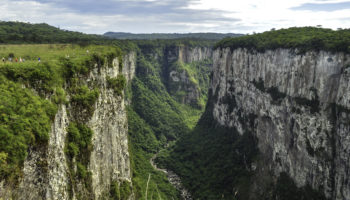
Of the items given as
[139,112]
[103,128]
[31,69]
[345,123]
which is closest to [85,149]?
[103,128]

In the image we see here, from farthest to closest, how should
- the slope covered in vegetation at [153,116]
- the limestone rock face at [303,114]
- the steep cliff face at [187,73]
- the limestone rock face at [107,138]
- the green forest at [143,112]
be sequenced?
the steep cliff face at [187,73]
the slope covered in vegetation at [153,116]
the limestone rock face at [303,114]
the limestone rock face at [107,138]
the green forest at [143,112]

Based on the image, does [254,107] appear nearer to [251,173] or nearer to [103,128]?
[251,173]

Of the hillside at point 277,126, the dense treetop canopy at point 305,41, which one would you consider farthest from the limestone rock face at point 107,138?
the dense treetop canopy at point 305,41

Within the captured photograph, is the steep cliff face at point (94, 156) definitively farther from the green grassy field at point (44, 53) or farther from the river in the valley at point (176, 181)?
the river in the valley at point (176, 181)

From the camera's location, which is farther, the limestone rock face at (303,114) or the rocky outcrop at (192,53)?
the rocky outcrop at (192,53)

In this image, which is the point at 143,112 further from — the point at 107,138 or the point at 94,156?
the point at 94,156

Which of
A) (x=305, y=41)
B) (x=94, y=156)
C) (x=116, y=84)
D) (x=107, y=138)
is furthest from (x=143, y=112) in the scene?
(x=94, y=156)
